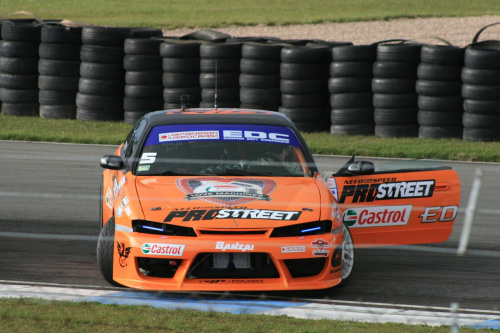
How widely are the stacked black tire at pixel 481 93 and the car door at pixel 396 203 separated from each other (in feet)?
22.8

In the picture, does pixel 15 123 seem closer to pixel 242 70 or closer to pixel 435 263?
pixel 242 70

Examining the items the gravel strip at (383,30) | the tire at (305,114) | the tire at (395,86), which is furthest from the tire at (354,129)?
the gravel strip at (383,30)

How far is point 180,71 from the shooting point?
15281 mm

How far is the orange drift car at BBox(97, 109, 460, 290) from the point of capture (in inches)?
232

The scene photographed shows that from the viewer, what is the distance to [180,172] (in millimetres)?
6812

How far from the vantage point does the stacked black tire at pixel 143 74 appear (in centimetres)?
1548

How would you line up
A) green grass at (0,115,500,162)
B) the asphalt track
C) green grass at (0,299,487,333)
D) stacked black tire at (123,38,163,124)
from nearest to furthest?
1. green grass at (0,299,487,333)
2. the asphalt track
3. green grass at (0,115,500,162)
4. stacked black tire at (123,38,163,124)

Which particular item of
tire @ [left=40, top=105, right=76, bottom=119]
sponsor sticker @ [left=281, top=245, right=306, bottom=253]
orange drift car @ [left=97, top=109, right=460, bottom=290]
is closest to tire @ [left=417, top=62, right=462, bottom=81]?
tire @ [left=40, top=105, right=76, bottom=119]

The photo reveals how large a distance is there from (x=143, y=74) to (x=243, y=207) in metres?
9.81

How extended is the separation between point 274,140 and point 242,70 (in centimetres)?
A: 790

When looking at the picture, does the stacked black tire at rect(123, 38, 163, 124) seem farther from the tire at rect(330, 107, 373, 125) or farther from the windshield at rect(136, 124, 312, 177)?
the windshield at rect(136, 124, 312, 177)

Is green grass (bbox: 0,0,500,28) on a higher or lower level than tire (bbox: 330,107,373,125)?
lower

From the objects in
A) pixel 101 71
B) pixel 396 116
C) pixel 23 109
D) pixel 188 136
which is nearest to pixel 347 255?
pixel 188 136

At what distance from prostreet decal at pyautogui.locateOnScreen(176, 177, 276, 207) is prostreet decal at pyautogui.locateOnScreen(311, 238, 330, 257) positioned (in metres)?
0.49
